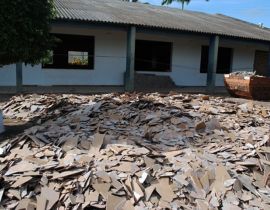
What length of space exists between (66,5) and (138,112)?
1176 centimetres

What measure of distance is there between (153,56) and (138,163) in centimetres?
1593

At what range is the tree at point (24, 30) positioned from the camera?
25.4ft

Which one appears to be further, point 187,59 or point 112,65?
point 187,59

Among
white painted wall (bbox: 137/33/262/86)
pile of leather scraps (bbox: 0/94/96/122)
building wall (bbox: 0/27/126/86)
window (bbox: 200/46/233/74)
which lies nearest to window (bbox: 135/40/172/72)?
white painted wall (bbox: 137/33/262/86)

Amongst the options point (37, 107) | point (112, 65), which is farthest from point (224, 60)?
point (37, 107)

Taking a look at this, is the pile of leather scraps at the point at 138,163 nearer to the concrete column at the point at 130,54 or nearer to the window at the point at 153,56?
the concrete column at the point at 130,54

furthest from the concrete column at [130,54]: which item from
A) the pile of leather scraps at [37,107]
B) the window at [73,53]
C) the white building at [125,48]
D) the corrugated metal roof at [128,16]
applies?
the pile of leather scraps at [37,107]

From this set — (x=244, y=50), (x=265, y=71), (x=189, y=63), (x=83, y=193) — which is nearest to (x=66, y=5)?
(x=189, y=63)

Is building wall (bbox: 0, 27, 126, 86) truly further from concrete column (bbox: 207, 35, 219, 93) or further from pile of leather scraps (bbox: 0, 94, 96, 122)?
pile of leather scraps (bbox: 0, 94, 96, 122)

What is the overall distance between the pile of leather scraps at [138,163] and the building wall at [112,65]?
33.2 ft

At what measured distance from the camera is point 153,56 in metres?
21.2

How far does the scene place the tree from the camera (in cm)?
775

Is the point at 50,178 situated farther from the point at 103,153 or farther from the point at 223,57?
the point at 223,57

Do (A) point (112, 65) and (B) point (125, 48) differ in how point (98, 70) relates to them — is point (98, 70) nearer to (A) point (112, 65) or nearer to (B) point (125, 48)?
(A) point (112, 65)
